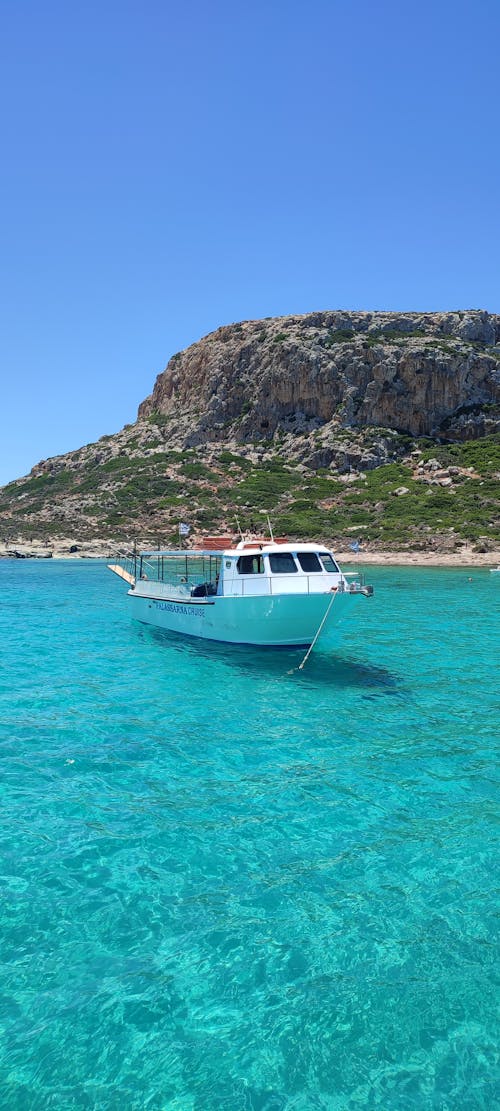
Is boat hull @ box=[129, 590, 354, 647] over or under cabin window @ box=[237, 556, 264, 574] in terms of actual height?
under

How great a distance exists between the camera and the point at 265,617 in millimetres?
18609

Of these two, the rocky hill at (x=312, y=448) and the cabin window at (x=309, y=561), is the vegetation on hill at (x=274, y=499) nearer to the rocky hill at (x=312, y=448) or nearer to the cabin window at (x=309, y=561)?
the rocky hill at (x=312, y=448)

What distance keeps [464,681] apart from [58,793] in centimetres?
1100

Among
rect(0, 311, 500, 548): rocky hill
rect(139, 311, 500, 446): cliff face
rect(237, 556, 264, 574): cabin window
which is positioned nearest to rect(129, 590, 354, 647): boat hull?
rect(237, 556, 264, 574): cabin window

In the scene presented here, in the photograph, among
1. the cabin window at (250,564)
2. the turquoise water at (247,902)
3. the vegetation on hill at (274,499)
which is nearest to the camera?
the turquoise water at (247,902)

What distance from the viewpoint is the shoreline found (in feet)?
183

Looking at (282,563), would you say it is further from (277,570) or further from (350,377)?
A: (350,377)

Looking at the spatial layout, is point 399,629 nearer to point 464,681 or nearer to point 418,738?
point 464,681

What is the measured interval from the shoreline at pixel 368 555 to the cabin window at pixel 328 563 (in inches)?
1413

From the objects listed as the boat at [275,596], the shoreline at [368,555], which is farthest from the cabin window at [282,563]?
the shoreline at [368,555]

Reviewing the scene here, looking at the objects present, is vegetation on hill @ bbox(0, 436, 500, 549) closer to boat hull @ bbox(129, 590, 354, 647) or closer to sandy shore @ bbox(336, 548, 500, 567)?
sandy shore @ bbox(336, 548, 500, 567)

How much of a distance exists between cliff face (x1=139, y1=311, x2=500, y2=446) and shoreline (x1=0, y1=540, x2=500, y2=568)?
41.2 meters

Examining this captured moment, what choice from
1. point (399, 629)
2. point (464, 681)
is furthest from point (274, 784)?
point (399, 629)

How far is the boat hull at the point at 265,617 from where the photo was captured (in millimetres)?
17953
